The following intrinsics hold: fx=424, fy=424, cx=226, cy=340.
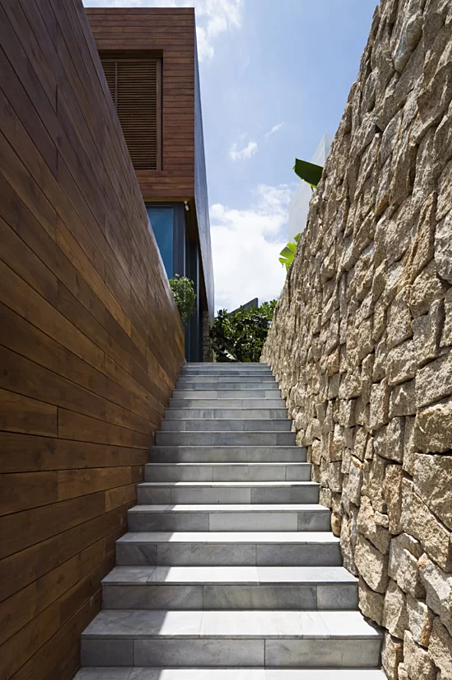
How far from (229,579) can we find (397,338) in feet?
5.06

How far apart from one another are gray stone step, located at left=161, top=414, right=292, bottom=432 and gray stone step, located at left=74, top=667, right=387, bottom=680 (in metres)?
2.19

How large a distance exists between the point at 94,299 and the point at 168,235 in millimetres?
5859

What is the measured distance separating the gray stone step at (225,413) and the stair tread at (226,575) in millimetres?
1883

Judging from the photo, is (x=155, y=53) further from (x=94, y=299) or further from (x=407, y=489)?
(x=407, y=489)

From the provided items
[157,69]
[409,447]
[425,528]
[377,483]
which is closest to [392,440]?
[409,447]

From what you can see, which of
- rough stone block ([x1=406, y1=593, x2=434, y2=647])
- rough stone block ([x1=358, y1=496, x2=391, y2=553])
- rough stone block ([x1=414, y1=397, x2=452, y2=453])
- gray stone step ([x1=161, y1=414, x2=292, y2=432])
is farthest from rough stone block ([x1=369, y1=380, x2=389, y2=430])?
gray stone step ([x1=161, y1=414, x2=292, y2=432])

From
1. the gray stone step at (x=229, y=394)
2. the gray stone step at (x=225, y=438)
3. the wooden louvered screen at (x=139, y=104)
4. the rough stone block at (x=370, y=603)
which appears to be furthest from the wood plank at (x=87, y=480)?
the wooden louvered screen at (x=139, y=104)

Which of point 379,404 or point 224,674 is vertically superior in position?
point 379,404

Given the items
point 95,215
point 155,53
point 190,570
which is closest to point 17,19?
point 95,215

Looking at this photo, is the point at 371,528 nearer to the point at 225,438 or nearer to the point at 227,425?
the point at 225,438

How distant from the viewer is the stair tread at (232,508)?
273 centimetres

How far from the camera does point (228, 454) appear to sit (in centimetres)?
351

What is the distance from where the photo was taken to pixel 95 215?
220cm

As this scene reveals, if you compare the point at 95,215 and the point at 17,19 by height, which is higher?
the point at 17,19
